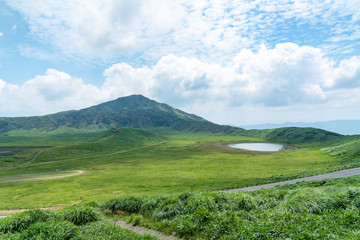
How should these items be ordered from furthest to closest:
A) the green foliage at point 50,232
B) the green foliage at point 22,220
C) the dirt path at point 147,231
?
the green foliage at point 22,220 < the dirt path at point 147,231 < the green foliage at point 50,232

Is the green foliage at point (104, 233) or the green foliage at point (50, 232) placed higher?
the green foliage at point (50, 232)

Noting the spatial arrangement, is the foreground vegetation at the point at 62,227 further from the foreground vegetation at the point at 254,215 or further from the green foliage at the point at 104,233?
the foreground vegetation at the point at 254,215

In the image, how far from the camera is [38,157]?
15662 cm

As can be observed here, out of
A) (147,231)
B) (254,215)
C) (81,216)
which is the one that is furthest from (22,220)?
(254,215)

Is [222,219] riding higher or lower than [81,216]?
higher

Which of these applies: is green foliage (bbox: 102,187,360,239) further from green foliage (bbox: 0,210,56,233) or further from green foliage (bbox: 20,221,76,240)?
green foliage (bbox: 0,210,56,233)

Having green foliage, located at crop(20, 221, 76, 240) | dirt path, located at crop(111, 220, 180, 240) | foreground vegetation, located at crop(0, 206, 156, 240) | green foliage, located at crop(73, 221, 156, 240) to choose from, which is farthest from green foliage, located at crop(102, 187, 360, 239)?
green foliage, located at crop(20, 221, 76, 240)

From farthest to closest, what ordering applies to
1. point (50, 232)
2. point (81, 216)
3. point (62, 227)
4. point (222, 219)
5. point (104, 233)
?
point (81, 216), point (222, 219), point (62, 227), point (104, 233), point (50, 232)

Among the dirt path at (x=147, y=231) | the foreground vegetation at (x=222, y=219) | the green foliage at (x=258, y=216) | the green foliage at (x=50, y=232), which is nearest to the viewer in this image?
the green foliage at (x=258, y=216)

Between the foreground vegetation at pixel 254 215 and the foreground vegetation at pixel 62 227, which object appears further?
the foreground vegetation at pixel 62 227

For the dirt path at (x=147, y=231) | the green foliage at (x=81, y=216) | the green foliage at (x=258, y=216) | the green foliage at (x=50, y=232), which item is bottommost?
the dirt path at (x=147, y=231)

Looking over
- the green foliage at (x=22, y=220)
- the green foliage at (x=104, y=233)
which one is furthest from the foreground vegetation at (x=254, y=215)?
the green foliage at (x=22, y=220)

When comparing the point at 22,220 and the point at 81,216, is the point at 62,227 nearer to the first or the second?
the point at 81,216

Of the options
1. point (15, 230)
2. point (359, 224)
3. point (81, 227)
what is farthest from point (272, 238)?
point (15, 230)
